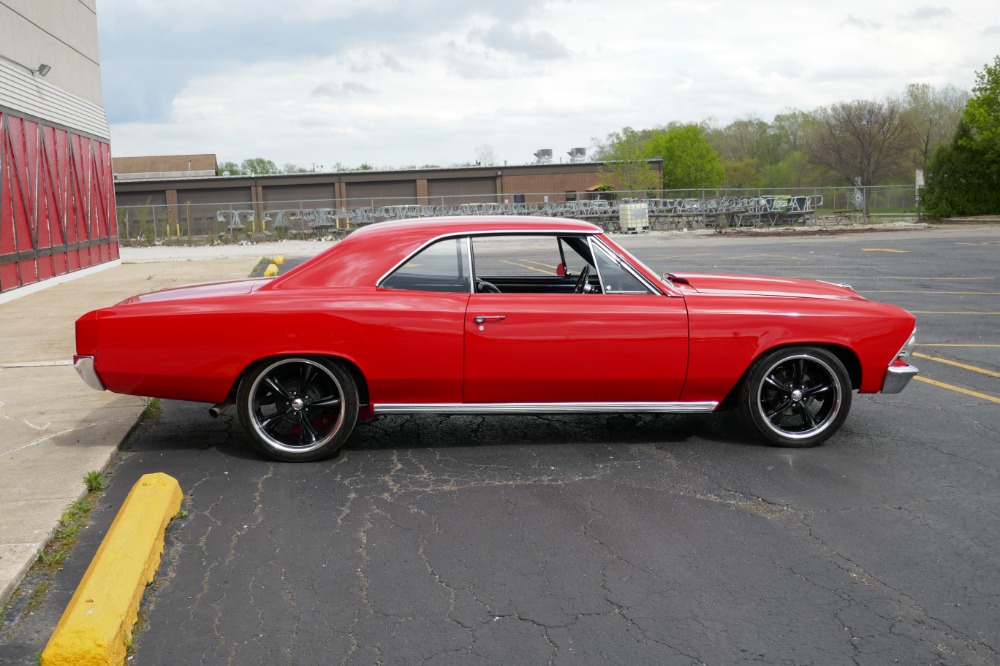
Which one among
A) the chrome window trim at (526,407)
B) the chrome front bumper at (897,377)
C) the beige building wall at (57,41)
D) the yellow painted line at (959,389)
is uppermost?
the beige building wall at (57,41)

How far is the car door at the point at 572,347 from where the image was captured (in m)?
5.71

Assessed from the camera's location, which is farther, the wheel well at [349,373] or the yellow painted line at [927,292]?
the yellow painted line at [927,292]

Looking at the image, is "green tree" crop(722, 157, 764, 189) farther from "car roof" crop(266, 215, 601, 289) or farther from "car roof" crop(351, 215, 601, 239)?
"car roof" crop(266, 215, 601, 289)

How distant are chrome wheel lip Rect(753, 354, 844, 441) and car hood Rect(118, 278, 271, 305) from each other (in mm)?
3260

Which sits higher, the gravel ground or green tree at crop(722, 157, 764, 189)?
green tree at crop(722, 157, 764, 189)

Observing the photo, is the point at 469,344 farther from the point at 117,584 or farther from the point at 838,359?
the point at 117,584

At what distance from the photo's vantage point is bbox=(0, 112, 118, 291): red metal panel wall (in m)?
16.8

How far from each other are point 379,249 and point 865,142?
65.5m

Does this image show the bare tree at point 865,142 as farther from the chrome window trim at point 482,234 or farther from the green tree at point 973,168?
the chrome window trim at point 482,234

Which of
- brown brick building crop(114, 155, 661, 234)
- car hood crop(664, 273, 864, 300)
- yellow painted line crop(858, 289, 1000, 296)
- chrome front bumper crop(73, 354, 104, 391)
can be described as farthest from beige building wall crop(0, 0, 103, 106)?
brown brick building crop(114, 155, 661, 234)

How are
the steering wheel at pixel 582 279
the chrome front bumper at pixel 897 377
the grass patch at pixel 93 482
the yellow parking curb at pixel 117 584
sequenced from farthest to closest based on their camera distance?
the steering wheel at pixel 582 279 < the chrome front bumper at pixel 897 377 < the grass patch at pixel 93 482 < the yellow parking curb at pixel 117 584

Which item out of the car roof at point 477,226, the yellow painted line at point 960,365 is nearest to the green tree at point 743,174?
the yellow painted line at point 960,365

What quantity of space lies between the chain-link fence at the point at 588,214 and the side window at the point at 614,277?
40.6 meters

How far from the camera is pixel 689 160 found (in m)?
94.6
